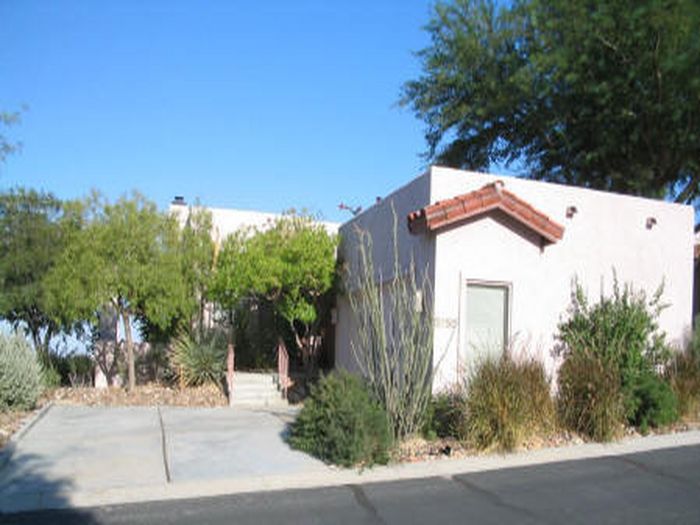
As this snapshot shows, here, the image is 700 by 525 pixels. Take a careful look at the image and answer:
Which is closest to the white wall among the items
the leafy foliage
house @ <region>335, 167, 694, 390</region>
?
house @ <region>335, 167, 694, 390</region>

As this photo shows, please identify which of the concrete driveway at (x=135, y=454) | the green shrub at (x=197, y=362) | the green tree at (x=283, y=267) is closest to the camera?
the concrete driveway at (x=135, y=454)

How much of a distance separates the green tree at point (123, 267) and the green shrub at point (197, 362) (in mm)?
1038

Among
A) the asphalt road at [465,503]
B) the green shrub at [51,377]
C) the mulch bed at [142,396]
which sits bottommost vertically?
the asphalt road at [465,503]

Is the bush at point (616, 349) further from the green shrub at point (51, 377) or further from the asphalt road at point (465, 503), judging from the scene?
the green shrub at point (51, 377)

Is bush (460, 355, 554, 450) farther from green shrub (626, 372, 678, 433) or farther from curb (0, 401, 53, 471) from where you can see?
curb (0, 401, 53, 471)

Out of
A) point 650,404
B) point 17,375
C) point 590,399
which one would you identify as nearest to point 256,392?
point 17,375

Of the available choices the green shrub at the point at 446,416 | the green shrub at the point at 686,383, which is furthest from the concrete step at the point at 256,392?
the green shrub at the point at 686,383

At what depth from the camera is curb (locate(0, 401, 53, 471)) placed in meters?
8.84

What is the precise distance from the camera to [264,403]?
15117 mm

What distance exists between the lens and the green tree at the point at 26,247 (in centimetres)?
1566

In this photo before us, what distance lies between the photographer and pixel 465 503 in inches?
285

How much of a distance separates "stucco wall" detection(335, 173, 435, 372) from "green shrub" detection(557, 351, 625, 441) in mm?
2623

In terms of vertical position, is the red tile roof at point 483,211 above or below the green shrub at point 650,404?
above

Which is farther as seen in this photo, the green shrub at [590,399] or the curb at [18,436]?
the green shrub at [590,399]
